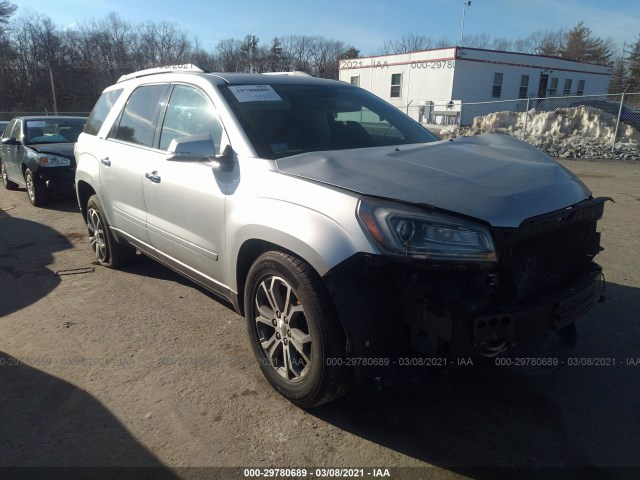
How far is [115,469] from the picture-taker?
92.2 inches

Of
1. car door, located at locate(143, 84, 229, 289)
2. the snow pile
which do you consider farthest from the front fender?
the snow pile

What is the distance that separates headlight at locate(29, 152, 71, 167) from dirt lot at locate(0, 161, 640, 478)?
5129 mm

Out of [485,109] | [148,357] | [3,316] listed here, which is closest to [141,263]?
[3,316]

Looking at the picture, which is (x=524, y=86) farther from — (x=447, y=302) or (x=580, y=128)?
(x=447, y=302)

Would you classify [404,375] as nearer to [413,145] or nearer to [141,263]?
[413,145]

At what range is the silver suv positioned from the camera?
7.24 ft

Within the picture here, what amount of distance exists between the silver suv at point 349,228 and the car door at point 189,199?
1cm

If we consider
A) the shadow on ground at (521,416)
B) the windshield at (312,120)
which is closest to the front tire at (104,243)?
the windshield at (312,120)

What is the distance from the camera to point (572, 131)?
18.5m

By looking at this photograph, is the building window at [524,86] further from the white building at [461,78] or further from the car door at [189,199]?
the car door at [189,199]

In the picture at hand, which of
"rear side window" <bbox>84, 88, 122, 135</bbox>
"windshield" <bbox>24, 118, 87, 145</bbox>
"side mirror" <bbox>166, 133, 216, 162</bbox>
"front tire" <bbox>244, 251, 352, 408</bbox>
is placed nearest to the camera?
"front tire" <bbox>244, 251, 352, 408</bbox>

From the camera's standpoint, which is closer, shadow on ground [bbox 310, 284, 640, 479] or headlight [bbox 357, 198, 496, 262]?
headlight [bbox 357, 198, 496, 262]

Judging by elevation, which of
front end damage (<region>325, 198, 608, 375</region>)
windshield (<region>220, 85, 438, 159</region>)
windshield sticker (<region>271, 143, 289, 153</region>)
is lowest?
front end damage (<region>325, 198, 608, 375</region>)

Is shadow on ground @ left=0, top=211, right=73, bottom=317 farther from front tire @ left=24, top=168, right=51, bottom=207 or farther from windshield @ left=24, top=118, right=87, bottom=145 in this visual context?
windshield @ left=24, top=118, right=87, bottom=145
